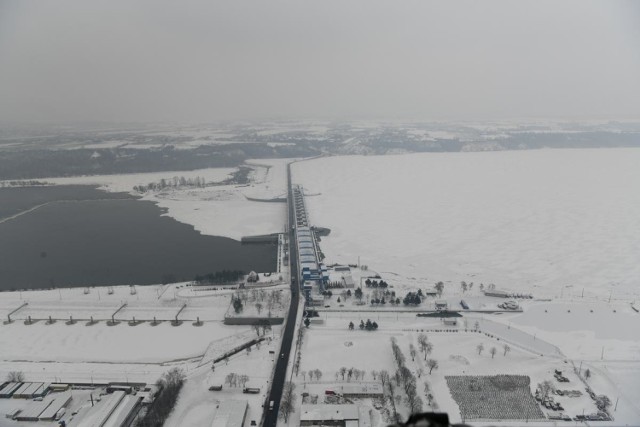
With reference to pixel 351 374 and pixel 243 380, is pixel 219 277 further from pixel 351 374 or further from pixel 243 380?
pixel 351 374

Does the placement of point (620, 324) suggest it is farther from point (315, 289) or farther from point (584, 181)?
point (584, 181)

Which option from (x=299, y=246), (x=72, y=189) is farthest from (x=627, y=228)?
(x=72, y=189)

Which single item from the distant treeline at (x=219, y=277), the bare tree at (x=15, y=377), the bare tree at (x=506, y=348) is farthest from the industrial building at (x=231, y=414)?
the distant treeline at (x=219, y=277)

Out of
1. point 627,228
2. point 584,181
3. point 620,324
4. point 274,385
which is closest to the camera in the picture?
point 274,385

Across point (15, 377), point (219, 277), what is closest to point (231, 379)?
point (15, 377)

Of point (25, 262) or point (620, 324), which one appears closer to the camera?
point (620, 324)

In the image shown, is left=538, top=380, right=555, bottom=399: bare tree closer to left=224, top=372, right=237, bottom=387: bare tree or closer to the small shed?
the small shed
